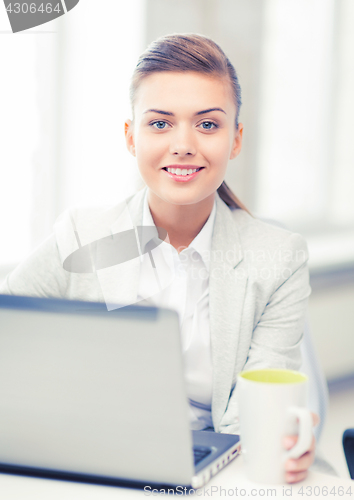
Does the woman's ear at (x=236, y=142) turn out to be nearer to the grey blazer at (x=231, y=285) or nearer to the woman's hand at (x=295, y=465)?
the grey blazer at (x=231, y=285)

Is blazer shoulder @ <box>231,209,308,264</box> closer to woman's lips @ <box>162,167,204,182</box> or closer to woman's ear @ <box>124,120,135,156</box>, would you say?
woman's lips @ <box>162,167,204,182</box>

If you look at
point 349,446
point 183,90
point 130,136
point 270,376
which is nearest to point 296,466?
point 270,376

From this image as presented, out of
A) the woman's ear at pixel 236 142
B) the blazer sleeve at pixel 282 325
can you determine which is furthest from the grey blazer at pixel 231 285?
the woman's ear at pixel 236 142

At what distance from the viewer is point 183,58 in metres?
1.13

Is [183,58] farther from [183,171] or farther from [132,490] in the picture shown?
[132,490]

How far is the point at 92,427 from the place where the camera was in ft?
2.02

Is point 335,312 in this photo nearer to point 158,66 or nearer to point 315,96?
point 315,96

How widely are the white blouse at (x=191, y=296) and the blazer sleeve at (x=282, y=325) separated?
7 cm

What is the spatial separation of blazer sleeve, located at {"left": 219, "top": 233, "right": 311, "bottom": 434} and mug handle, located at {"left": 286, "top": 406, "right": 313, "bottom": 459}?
0.44 m

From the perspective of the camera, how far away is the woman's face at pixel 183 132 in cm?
112

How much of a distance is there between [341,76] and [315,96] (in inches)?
10.4

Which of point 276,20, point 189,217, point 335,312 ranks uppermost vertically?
point 276,20

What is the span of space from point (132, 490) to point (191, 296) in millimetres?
596

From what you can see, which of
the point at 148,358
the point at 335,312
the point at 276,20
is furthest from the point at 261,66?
the point at 148,358
